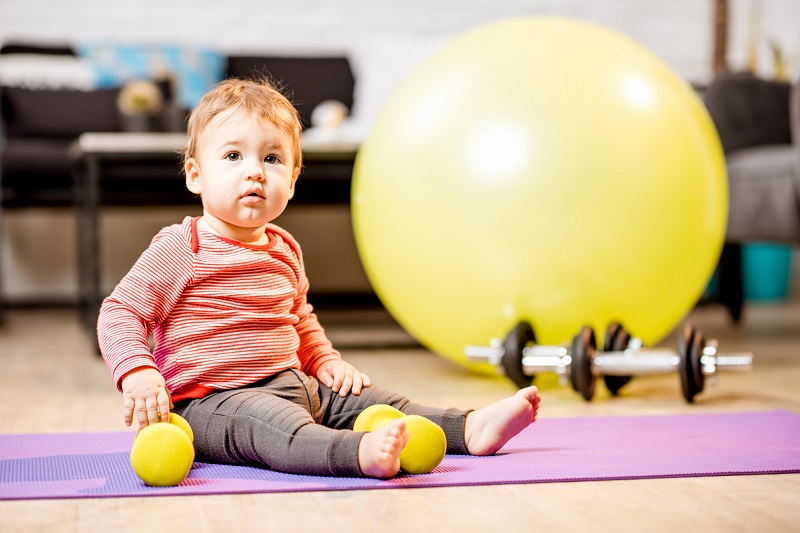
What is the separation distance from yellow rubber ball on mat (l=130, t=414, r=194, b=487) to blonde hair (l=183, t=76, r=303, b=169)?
0.38 m

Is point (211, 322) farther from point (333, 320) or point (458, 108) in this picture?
point (333, 320)

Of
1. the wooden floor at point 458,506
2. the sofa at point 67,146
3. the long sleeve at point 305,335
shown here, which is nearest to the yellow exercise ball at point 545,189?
the wooden floor at point 458,506

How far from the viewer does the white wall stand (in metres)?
3.79

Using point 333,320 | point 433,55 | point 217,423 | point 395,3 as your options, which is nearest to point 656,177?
point 433,55

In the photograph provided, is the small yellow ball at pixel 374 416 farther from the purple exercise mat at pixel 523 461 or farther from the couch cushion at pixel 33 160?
the couch cushion at pixel 33 160

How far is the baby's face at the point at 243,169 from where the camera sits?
4.20ft

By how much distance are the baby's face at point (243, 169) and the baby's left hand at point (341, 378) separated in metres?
0.23

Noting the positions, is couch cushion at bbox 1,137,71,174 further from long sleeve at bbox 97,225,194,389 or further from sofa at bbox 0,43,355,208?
long sleeve at bbox 97,225,194,389

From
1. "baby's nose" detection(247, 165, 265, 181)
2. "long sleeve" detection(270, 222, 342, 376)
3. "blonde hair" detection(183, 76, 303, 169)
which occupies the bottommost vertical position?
"long sleeve" detection(270, 222, 342, 376)

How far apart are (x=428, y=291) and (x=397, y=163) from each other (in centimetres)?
23

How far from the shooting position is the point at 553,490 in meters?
1.15

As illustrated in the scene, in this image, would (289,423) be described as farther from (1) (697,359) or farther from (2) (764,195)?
(2) (764,195)

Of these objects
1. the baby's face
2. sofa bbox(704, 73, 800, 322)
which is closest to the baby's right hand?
the baby's face

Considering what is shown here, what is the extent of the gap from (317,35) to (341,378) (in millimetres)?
3016
